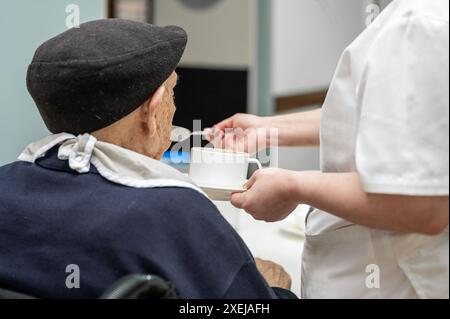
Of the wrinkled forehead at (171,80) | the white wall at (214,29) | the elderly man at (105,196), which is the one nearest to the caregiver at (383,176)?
the elderly man at (105,196)

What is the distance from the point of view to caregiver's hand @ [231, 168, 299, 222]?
2.77 ft

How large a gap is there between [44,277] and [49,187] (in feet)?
0.46

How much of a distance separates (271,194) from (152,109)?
260 mm

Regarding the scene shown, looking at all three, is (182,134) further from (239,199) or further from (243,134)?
(239,199)

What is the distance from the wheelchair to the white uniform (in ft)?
0.94

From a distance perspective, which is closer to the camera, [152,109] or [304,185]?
[304,185]

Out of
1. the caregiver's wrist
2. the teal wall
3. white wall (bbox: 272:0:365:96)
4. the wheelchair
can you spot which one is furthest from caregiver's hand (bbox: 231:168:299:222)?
the teal wall

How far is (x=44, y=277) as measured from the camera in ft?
2.87

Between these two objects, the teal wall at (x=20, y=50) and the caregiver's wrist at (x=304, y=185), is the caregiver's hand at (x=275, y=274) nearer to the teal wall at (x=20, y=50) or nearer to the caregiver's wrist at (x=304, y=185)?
the caregiver's wrist at (x=304, y=185)

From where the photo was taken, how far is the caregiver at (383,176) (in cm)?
71

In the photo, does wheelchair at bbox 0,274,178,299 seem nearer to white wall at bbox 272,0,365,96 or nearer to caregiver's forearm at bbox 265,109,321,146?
→ caregiver's forearm at bbox 265,109,321,146

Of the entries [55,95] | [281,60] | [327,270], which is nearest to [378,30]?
[327,270]

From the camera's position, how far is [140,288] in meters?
Answer: 0.75

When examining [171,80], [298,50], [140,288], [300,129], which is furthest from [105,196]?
[298,50]
